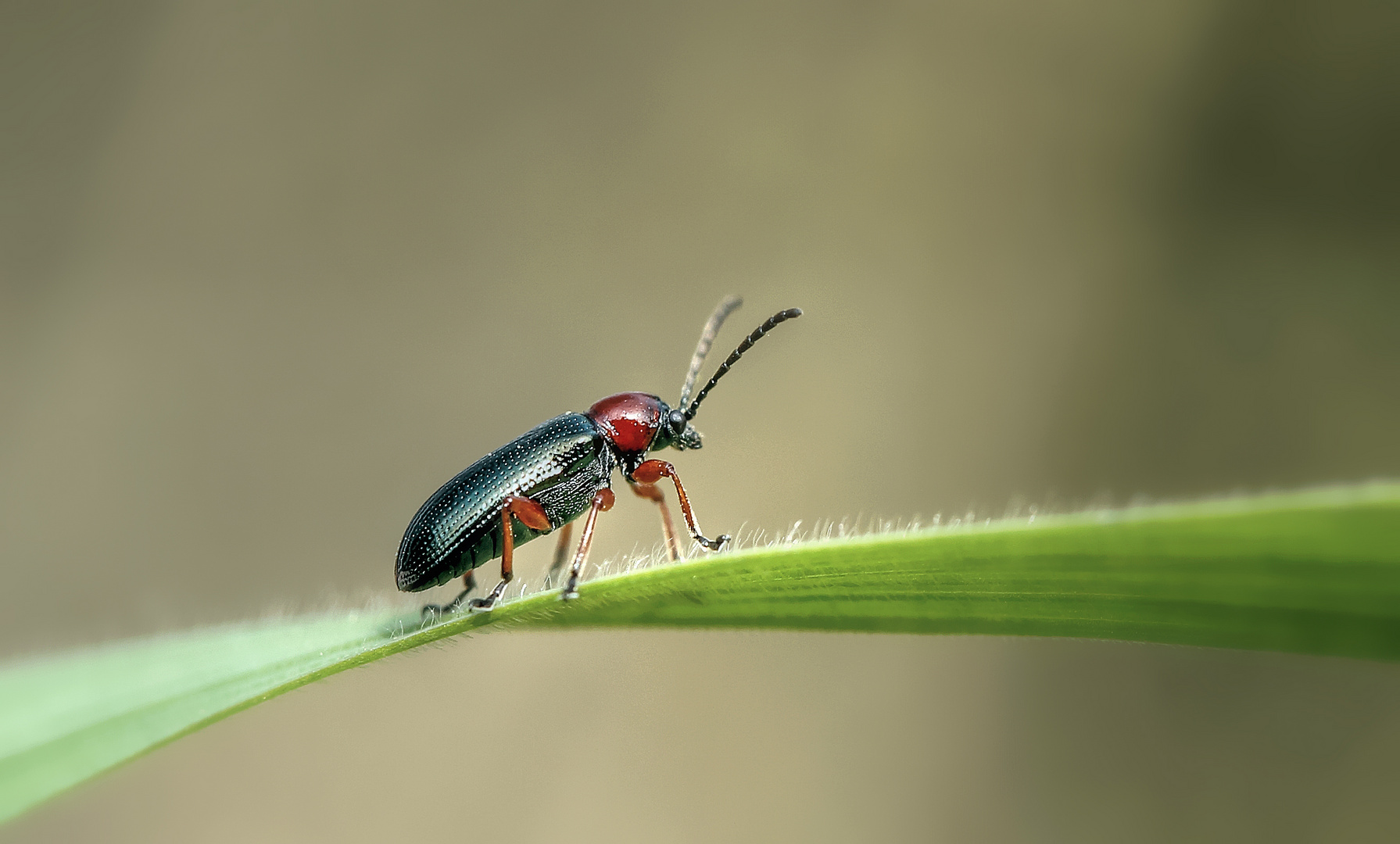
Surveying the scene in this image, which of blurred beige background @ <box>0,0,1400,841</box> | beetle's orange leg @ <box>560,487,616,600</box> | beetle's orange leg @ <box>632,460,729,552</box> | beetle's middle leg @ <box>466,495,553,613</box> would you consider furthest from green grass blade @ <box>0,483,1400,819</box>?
blurred beige background @ <box>0,0,1400,841</box>

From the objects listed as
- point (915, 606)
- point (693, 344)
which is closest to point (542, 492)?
point (915, 606)

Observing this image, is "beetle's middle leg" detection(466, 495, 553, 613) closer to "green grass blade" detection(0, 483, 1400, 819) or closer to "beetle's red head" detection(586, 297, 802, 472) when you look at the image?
"beetle's red head" detection(586, 297, 802, 472)

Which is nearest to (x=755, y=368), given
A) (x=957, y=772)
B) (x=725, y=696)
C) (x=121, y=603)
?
(x=725, y=696)

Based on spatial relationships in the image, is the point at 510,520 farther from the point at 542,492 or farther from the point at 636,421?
the point at 636,421

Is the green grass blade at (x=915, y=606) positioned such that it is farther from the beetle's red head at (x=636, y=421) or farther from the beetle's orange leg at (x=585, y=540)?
the beetle's red head at (x=636, y=421)

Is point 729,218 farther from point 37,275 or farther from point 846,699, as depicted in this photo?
point 37,275

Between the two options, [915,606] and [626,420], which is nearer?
[915,606]
